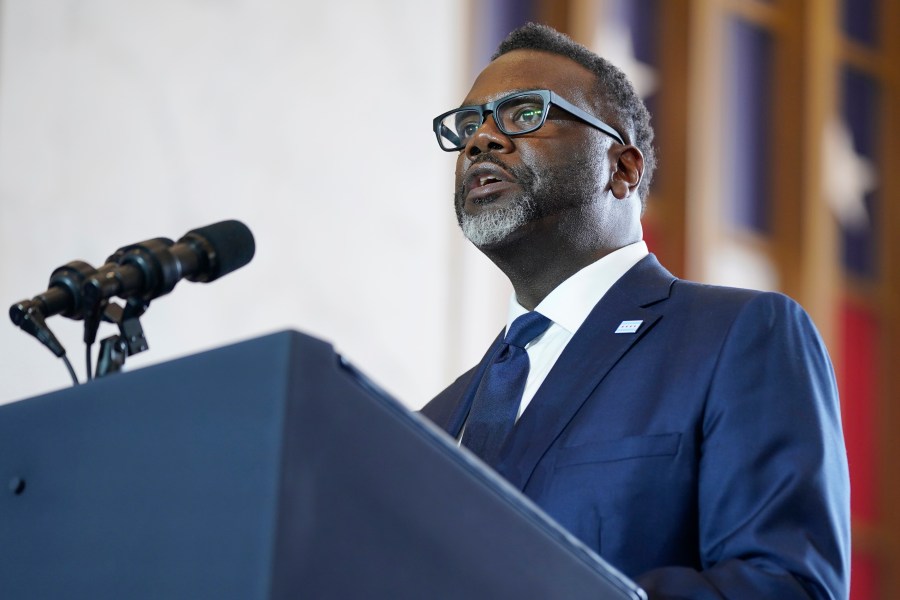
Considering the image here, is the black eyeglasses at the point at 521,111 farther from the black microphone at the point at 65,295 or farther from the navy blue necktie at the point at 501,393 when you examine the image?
the black microphone at the point at 65,295

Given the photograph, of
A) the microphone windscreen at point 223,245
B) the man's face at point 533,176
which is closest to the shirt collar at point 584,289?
the man's face at point 533,176

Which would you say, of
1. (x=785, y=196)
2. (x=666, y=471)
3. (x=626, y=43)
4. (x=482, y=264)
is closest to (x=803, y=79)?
(x=785, y=196)

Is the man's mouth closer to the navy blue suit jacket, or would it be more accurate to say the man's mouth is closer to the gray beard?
the gray beard

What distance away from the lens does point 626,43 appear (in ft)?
16.3

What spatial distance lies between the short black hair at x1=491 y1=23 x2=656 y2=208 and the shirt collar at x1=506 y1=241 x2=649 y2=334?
0.29m

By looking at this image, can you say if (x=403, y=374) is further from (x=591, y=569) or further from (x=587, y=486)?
(x=591, y=569)

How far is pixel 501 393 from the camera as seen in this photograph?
6.36ft

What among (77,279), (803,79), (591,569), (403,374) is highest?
(803,79)

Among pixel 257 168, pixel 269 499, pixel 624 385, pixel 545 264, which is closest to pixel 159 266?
pixel 269 499

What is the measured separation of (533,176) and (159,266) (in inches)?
41.0

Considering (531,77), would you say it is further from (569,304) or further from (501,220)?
(569,304)

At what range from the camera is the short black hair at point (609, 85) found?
2.37 metres

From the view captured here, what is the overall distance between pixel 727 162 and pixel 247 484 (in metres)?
4.55

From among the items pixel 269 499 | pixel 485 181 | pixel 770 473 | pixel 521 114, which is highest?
pixel 521 114
